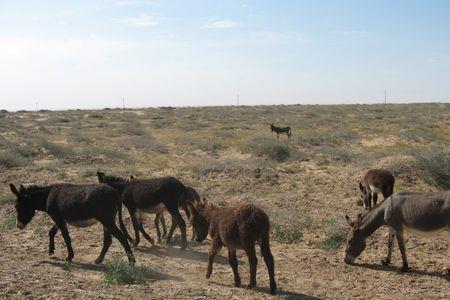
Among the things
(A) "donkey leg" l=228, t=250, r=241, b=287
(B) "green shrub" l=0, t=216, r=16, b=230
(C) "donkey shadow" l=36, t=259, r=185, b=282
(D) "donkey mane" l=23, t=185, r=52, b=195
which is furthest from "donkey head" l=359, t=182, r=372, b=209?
(B) "green shrub" l=0, t=216, r=16, b=230

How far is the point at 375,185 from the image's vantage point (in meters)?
12.7

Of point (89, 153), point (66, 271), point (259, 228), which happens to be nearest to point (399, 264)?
point (259, 228)

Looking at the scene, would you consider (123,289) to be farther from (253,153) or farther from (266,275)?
(253,153)

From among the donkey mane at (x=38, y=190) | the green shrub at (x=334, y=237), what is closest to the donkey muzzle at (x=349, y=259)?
the green shrub at (x=334, y=237)

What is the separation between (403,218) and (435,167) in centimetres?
913

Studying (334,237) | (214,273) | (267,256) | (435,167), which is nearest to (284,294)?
(267,256)

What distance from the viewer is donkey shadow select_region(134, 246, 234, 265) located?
9.41m

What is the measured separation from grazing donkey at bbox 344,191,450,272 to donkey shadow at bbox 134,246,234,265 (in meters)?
2.53

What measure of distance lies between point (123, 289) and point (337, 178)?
37.3ft

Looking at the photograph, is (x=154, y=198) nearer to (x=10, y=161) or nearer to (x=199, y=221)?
(x=199, y=221)

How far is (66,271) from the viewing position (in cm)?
832

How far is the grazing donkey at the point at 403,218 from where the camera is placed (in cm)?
808

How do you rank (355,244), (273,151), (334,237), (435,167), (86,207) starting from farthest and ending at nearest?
1. (273,151)
2. (435,167)
3. (334,237)
4. (355,244)
5. (86,207)

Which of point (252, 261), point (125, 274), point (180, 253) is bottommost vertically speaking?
point (180, 253)
